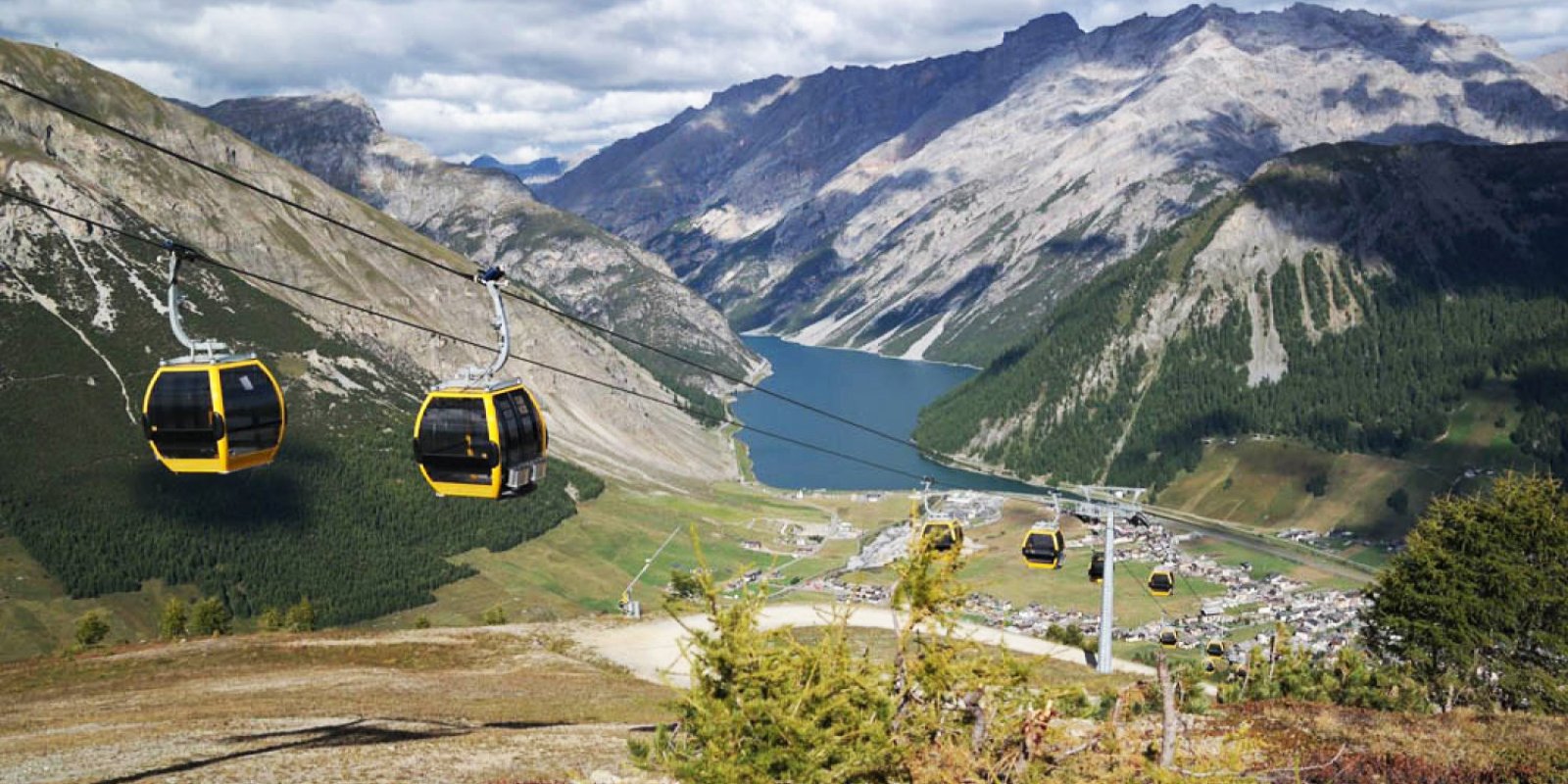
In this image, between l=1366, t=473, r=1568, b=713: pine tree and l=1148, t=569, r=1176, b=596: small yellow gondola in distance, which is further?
l=1148, t=569, r=1176, b=596: small yellow gondola in distance

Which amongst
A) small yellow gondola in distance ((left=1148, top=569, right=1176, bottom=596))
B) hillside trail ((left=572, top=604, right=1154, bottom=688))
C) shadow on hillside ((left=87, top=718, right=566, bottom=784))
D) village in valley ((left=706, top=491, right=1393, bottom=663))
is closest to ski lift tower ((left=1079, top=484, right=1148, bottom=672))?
hillside trail ((left=572, top=604, right=1154, bottom=688))

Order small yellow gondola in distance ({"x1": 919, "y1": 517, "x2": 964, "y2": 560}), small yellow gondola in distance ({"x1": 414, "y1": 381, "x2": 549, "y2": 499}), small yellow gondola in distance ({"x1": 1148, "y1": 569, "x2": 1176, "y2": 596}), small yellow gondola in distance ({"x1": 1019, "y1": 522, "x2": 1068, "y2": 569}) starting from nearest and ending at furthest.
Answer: small yellow gondola in distance ({"x1": 919, "y1": 517, "x2": 964, "y2": 560}) → small yellow gondola in distance ({"x1": 414, "y1": 381, "x2": 549, "y2": 499}) → small yellow gondola in distance ({"x1": 1019, "y1": 522, "x2": 1068, "y2": 569}) → small yellow gondola in distance ({"x1": 1148, "y1": 569, "x2": 1176, "y2": 596})

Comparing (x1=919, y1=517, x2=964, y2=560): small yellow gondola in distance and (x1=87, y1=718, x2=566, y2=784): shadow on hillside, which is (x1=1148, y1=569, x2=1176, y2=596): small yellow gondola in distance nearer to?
(x1=919, y1=517, x2=964, y2=560): small yellow gondola in distance

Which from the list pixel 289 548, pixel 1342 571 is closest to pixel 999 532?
pixel 1342 571

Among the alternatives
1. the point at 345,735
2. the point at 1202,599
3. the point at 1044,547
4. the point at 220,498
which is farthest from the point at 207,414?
the point at 220,498

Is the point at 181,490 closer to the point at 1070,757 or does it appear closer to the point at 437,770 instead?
the point at 437,770

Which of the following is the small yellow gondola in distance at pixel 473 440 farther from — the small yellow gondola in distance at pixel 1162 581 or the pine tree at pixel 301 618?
the pine tree at pixel 301 618
